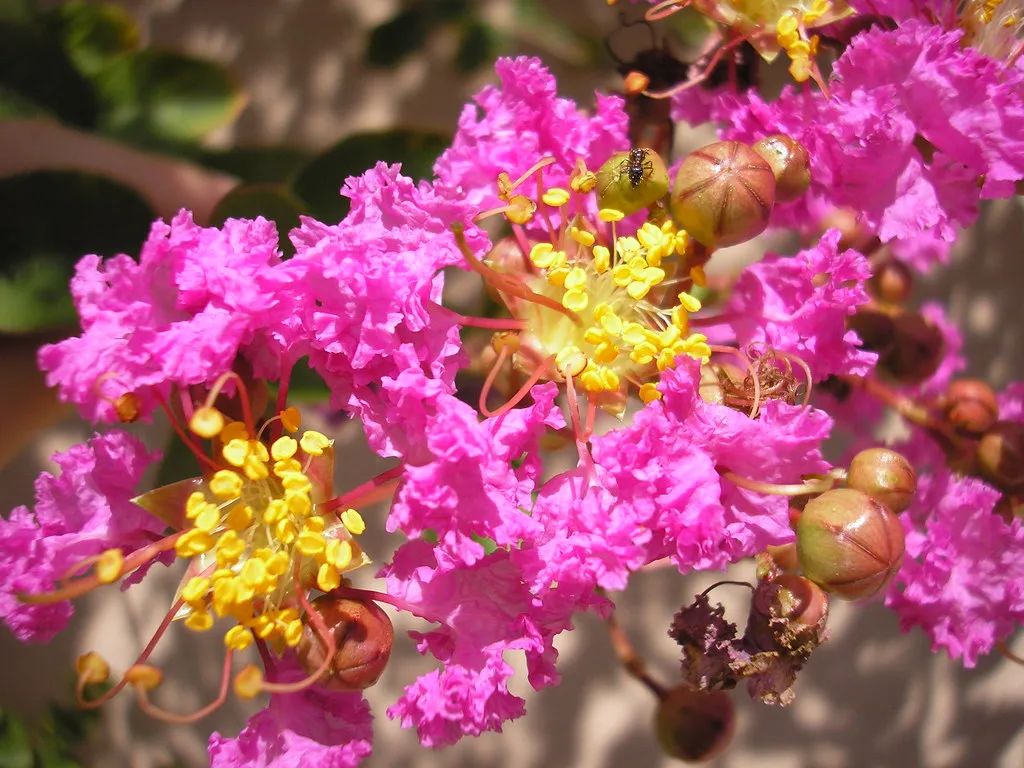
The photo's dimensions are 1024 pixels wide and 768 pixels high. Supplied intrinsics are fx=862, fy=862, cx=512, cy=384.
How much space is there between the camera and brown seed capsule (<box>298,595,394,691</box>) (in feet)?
2.80

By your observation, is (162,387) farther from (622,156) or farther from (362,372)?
(622,156)

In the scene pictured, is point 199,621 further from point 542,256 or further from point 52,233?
point 52,233

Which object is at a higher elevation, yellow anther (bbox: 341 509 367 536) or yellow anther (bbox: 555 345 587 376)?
yellow anther (bbox: 555 345 587 376)

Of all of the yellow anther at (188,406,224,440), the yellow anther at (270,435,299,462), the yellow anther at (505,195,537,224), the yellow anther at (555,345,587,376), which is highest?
the yellow anther at (505,195,537,224)

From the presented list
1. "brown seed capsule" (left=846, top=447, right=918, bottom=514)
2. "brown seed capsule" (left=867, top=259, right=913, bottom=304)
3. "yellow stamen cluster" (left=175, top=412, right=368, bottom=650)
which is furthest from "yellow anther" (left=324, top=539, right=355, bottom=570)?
"brown seed capsule" (left=867, top=259, right=913, bottom=304)

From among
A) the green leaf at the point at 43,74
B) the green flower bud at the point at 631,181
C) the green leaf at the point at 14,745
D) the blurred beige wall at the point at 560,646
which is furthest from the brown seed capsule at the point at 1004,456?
the green leaf at the point at 14,745

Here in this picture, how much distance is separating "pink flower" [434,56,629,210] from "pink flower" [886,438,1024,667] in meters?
0.61

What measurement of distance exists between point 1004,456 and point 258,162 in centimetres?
133

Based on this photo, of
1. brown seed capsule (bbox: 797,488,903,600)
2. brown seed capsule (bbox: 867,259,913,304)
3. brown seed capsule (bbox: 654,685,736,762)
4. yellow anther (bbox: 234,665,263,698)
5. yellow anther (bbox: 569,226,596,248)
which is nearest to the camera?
yellow anther (bbox: 234,665,263,698)

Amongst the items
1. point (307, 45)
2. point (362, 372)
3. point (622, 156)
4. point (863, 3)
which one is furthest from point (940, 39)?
point (307, 45)

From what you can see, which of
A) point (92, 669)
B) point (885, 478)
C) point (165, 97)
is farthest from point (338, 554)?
→ point (165, 97)

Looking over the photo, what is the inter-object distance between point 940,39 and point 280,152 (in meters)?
1.17

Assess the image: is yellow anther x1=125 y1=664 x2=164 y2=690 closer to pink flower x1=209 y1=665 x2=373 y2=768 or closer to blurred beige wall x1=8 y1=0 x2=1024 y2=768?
pink flower x1=209 y1=665 x2=373 y2=768

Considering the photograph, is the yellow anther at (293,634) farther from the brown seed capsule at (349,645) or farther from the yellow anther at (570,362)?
the yellow anther at (570,362)
